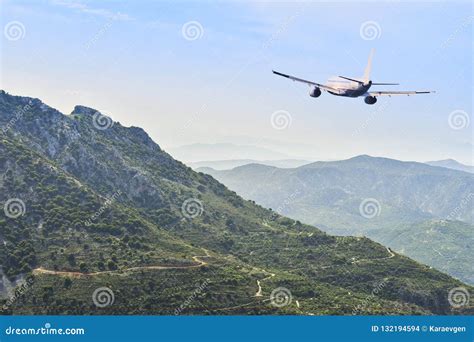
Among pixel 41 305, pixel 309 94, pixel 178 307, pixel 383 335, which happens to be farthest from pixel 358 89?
pixel 41 305

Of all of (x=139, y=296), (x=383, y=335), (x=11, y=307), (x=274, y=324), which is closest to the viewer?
(x=383, y=335)

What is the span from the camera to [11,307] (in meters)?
181

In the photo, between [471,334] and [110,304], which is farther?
[110,304]

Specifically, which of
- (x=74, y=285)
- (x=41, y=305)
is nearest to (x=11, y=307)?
(x=41, y=305)

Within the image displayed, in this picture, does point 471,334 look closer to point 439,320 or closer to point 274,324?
point 439,320

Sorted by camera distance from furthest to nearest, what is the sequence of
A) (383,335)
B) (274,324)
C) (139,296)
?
(139,296) < (274,324) < (383,335)

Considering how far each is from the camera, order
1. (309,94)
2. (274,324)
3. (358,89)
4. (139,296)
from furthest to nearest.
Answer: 1. (139,296)
2. (274,324)
3. (309,94)
4. (358,89)

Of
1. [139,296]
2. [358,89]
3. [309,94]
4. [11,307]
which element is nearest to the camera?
[358,89]

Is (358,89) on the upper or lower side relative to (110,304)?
upper

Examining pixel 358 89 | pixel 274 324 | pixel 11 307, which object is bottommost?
pixel 11 307

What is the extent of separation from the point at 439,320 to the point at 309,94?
5508 cm

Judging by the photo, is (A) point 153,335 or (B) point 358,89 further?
(A) point 153,335

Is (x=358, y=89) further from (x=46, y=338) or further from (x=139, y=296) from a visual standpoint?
(x=139, y=296)

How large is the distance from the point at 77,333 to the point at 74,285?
3926 inches
